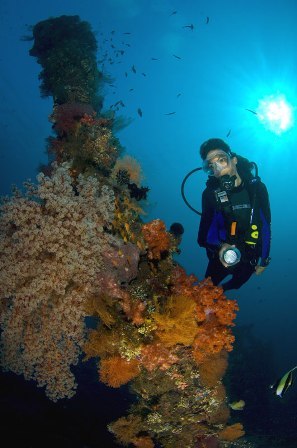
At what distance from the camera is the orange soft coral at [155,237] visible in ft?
16.1

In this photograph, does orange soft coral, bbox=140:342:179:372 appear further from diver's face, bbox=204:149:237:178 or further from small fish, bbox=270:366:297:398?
diver's face, bbox=204:149:237:178

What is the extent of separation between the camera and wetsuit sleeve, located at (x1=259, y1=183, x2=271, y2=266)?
6.81 metres

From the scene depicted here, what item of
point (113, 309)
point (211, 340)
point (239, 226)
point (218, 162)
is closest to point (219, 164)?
point (218, 162)

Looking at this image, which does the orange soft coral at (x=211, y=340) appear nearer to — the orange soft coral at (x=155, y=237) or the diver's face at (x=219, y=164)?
the orange soft coral at (x=155, y=237)

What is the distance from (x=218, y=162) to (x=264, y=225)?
1.77 m

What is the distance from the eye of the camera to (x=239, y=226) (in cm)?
678

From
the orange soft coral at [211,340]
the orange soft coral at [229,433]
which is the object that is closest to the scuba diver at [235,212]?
the orange soft coral at [211,340]

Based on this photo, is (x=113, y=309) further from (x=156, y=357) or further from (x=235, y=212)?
(x=235, y=212)

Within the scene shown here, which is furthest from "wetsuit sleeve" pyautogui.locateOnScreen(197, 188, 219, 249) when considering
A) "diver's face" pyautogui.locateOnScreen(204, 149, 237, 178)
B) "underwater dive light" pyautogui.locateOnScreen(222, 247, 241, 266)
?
"underwater dive light" pyautogui.locateOnScreen(222, 247, 241, 266)

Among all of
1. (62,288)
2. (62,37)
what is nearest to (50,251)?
(62,288)

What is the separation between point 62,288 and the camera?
395 cm

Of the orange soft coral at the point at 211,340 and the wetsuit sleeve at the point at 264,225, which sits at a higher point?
the wetsuit sleeve at the point at 264,225

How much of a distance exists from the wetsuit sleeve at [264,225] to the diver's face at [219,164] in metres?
0.84

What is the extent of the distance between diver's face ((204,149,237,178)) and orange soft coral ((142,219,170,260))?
266cm
